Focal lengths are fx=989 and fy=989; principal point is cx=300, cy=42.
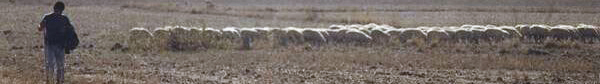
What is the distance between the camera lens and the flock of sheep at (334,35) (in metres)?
21.3

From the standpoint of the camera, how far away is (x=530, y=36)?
84.9ft

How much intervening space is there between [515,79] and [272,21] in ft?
77.9

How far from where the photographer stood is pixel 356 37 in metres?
23.5

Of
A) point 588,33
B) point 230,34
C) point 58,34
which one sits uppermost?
point 58,34

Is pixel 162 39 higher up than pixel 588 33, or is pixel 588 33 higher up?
pixel 162 39

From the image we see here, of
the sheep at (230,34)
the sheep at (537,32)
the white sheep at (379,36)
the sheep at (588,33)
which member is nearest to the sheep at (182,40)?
the sheep at (230,34)

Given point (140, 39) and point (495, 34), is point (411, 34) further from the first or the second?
point (140, 39)

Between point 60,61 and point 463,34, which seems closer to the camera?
point 60,61

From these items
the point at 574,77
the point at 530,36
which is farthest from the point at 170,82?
the point at 530,36

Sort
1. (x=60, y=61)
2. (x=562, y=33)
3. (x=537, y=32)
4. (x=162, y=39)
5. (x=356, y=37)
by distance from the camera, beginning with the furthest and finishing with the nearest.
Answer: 1. (x=537, y=32)
2. (x=562, y=33)
3. (x=356, y=37)
4. (x=162, y=39)
5. (x=60, y=61)

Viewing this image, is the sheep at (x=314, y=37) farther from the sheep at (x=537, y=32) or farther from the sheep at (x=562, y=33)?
the sheep at (x=562, y=33)

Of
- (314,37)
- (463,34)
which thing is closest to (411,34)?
(463,34)

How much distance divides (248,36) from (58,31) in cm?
1217

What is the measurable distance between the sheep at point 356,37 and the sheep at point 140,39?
4.73m
